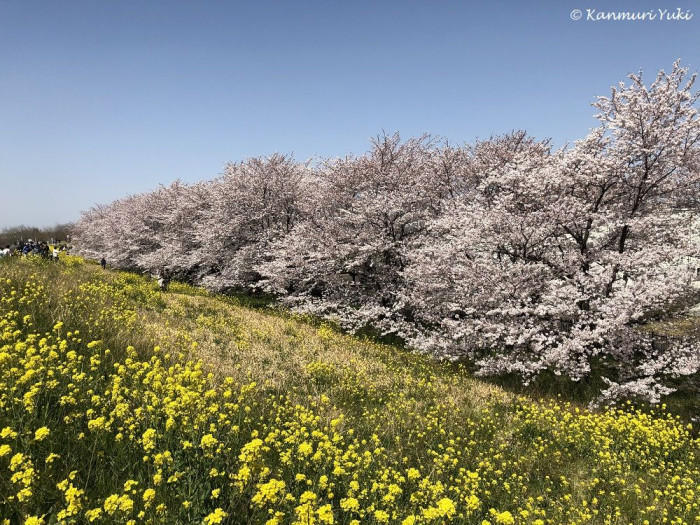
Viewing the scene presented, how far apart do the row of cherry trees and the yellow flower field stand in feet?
8.63

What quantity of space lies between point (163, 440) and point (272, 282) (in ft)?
68.8

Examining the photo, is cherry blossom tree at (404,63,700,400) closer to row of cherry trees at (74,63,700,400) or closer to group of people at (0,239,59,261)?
row of cherry trees at (74,63,700,400)

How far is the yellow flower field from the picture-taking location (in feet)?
11.3

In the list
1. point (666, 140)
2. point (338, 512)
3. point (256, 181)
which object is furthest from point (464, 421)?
point (256, 181)

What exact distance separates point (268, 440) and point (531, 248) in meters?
13.3

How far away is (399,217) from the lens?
66.2ft

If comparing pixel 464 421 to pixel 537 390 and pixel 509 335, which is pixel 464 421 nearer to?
pixel 509 335

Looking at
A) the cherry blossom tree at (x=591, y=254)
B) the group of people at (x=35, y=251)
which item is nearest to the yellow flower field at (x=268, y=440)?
the cherry blossom tree at (x=591, y=254)

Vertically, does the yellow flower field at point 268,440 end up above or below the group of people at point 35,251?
below

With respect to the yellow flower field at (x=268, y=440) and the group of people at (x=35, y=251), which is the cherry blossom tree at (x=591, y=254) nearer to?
the yellow flower field at (x=268, y=440)

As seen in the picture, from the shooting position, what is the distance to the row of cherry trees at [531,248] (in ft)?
40.8

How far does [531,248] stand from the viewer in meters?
14.7

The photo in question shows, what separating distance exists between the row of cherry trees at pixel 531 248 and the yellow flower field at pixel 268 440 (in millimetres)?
2630

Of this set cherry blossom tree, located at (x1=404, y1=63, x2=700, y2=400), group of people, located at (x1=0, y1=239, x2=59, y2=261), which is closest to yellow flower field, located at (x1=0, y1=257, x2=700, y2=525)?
cherry blossom tree, located at (x1=404, y1=63, x2=700, y2=400)
